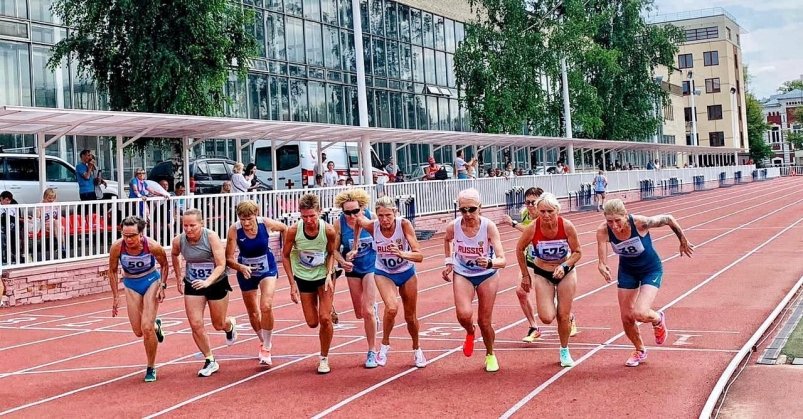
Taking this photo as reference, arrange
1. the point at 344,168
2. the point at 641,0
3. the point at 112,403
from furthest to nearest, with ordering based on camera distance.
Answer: the point at 641,0, the point at 344,168, the point at 112,403

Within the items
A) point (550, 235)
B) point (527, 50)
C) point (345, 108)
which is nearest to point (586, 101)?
point (527, 50)

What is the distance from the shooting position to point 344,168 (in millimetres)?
32562

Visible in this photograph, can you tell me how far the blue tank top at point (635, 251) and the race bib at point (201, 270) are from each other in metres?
4.10

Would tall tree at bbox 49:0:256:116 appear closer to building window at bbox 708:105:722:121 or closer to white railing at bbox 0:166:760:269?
white railing at bbox 0:166:760:269

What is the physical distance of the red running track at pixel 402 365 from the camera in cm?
785

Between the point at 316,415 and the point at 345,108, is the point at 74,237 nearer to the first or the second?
the point at 316,415

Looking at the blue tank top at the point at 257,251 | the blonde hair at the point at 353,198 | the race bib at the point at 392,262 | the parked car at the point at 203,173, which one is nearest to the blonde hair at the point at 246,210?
the blue tank top at the point at 257,251

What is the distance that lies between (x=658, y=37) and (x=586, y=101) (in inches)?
374

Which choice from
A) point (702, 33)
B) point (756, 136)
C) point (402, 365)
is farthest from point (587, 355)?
point (756, 136)

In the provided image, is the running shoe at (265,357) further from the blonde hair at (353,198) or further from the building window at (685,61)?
the building window at (685,61)

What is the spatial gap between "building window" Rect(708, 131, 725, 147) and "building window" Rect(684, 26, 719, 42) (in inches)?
476

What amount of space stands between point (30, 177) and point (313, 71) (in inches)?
856

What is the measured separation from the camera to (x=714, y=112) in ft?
377

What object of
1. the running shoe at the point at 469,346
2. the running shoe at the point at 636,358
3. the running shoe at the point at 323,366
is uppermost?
the running shoe at the point at 469,346
